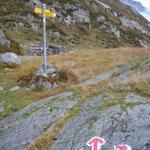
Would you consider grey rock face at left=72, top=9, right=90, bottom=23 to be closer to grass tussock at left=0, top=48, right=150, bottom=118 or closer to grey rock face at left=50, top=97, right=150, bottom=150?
grass tussock at left=0, top=48, right=150, bottom=118

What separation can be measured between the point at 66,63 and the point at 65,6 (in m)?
72.0

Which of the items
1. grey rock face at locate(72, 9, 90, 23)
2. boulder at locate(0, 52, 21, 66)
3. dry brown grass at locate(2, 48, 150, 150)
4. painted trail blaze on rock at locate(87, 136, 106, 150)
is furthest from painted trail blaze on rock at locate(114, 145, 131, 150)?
grey rock face at locate(72, 9, 90, 23)

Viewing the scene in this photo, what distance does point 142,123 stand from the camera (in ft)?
39.0

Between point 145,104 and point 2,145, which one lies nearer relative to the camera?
point 145,104

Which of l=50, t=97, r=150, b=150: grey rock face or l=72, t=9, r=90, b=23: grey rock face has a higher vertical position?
l=72, t=9, r=90, b=23: grey rock face

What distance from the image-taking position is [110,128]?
39.7 feet

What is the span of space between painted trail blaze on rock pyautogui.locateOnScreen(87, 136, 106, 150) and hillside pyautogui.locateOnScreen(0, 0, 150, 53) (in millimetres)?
53684

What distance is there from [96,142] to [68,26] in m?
86.4

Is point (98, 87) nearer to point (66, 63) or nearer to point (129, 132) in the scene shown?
point (129, 132)

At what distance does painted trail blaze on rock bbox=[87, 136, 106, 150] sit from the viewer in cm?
1129

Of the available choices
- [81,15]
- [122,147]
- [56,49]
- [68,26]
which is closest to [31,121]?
[122,147]

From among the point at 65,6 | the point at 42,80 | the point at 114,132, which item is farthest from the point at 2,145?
the point at 65,6

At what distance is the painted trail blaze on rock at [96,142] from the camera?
445 inches

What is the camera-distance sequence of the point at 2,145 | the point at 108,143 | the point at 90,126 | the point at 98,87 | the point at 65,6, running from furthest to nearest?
the point at 65,6, the point at 98,87, the point at 2,145, the point at 90,126, the point at 108,143
